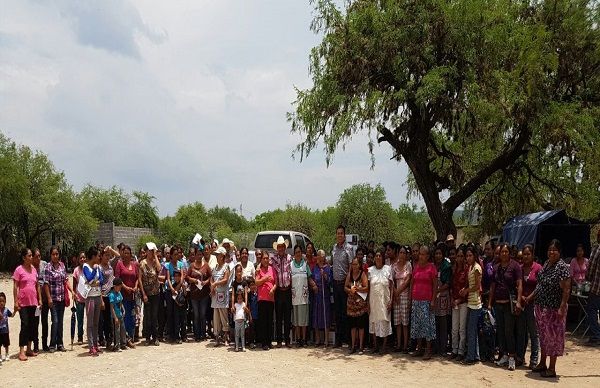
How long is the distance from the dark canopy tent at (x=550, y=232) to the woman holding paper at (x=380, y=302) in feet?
17.6

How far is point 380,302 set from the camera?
984cm

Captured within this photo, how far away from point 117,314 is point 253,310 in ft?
8.11

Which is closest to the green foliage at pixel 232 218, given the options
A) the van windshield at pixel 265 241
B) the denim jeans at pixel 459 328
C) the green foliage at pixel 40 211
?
the green foliage at pixel 40 211

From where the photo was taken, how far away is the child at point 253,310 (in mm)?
10703

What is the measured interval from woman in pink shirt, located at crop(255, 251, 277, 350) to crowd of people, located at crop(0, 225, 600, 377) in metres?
0.02

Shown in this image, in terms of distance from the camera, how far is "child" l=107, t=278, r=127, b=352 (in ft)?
33.4

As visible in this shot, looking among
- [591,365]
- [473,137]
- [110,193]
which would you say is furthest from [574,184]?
[110,193]

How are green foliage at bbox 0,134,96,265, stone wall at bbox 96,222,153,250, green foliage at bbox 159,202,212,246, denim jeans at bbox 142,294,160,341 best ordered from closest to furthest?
denim jeans at bbox 142,294,160,341 → green foliage at bbox 0,134,96,265 → stone wall at bbox 96,222,153,250 → green foliage at bbox 159,202,212,246

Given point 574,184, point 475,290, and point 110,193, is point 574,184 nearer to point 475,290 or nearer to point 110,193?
point 475,290

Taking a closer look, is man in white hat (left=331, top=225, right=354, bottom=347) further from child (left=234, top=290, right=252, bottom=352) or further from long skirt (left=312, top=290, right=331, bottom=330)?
child (left=234, top=290, right=252, bottom=352)

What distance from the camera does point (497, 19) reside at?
1335cm

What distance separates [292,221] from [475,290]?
48507mm

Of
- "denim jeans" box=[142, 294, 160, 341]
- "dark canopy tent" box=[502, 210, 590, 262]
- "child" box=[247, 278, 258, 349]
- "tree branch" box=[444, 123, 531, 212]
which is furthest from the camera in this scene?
"tree branch" box=[444, 123, 531, 212]

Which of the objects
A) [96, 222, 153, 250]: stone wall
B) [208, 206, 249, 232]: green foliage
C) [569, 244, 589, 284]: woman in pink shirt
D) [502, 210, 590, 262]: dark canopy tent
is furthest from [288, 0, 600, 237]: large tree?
[208, 206, 249, 232]: green foliage
